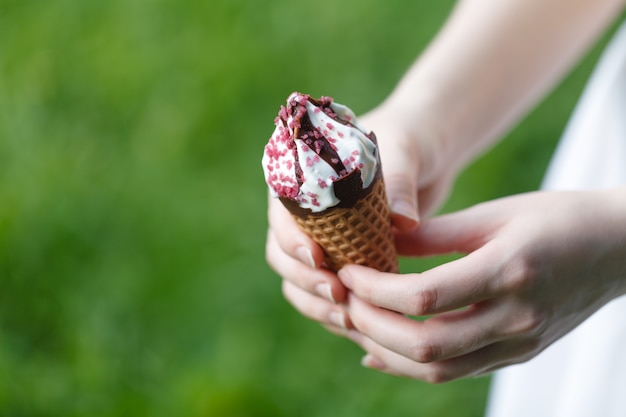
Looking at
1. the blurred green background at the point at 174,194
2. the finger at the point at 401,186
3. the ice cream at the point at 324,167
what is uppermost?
the ice cream at the point at 324,167

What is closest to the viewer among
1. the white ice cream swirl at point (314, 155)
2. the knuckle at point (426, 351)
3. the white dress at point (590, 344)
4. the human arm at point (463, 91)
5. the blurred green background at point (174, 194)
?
the white ice cream swirl at point (314, 155)

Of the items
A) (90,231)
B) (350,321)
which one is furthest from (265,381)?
(350,321)

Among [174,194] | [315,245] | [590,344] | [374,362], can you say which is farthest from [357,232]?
[174,194]

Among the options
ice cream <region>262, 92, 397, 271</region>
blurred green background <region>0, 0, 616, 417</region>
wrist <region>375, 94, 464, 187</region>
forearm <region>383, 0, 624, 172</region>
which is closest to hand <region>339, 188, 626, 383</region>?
ice cream <region>262, 92, 397, 271</region>

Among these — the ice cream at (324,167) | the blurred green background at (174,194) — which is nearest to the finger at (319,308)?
the ice cream at (324,167)

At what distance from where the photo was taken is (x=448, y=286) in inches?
41.3

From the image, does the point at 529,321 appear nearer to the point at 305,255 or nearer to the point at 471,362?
the point at 471,362

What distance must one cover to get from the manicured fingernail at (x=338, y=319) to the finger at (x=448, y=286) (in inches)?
7.6

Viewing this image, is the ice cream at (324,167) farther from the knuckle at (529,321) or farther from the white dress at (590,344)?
A: the white dress at (590,344)

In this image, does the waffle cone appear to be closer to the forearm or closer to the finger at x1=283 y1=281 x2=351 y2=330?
the finger at x1=283 y1=281 x2=351 y2=330

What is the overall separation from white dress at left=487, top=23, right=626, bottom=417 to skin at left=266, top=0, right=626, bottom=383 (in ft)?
0.66

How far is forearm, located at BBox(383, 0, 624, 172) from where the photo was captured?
1.48m

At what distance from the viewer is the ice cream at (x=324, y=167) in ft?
3.29

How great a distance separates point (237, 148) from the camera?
2.84 meters
